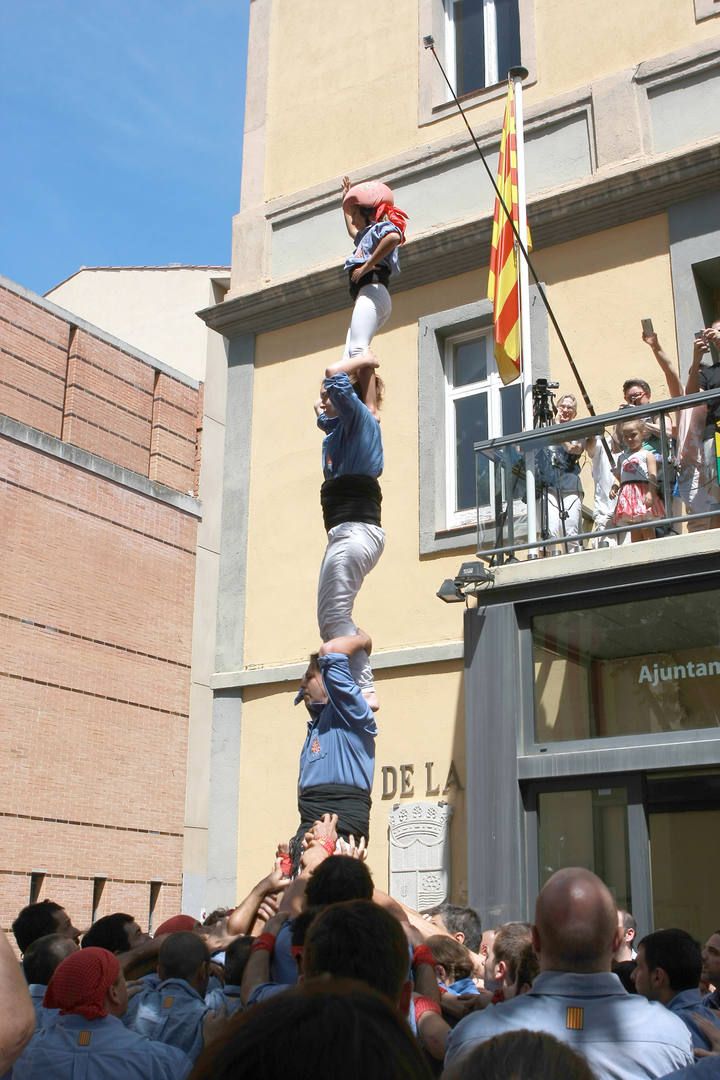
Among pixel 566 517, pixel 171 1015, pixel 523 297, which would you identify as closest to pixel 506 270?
pixel 523 297

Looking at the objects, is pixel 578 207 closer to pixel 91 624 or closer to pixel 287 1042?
pixel 91 624

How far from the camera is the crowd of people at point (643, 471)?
30.8ft

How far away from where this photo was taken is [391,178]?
44.9ft

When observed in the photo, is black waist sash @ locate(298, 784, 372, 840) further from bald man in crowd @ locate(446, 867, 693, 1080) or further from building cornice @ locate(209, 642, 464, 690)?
building cornice @ locate(209, 642, 464, 690)

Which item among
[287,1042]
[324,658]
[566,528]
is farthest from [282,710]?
[287,1042]

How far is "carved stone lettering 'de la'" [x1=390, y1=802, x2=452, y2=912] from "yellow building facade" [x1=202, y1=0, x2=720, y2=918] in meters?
0.10

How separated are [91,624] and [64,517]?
158 cm

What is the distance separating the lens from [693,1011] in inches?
152

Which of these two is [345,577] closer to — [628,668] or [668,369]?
[628,668]

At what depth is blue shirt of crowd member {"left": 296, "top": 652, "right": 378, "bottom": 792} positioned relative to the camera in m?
5.54

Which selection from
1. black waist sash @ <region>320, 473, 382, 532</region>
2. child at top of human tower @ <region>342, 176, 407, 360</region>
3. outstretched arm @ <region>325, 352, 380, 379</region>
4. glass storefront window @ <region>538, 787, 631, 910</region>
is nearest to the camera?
outstretched arm @ <region>325, 352, 380, 379</region>

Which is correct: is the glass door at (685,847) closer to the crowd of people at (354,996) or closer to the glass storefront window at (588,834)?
the glass storefront window at (588,834)

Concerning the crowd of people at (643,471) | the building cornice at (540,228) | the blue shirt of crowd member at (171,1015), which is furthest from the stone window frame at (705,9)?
the blue shirt of crowd member at (171,1015)

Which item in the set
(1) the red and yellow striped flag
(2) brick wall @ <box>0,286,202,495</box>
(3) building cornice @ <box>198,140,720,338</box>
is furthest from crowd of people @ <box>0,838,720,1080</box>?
(2) brick wall @ <box>0,286,202,495</box>
